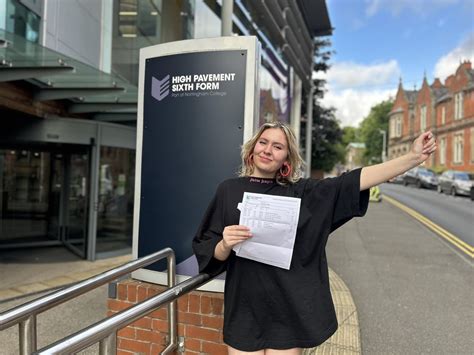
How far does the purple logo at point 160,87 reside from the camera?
3.07 m

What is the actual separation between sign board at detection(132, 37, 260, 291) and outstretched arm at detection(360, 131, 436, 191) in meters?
1.11

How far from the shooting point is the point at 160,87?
311 centimetres

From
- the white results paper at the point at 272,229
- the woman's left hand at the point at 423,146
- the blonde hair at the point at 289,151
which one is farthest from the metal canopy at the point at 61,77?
the woman's left hand at the point at 423,146

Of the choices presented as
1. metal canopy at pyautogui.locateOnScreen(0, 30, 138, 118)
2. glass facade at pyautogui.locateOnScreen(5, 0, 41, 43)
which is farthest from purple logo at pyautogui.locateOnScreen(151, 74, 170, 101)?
glass facade at pyautogui.locateOnScreen(5, 0, 41, 43)

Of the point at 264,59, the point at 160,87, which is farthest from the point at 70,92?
the point at 264,59

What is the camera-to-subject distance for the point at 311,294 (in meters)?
1.87

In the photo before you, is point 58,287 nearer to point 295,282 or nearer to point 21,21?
point 21,21

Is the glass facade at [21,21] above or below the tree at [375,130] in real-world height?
below

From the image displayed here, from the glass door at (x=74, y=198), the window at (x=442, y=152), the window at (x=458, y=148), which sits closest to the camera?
the glass door at (x=74, y=198)

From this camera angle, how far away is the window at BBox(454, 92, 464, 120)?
4422cm

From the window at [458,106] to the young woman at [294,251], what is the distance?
47.9 meters

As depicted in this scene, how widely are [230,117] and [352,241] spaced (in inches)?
281

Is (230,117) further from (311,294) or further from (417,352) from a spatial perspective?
(417,352)

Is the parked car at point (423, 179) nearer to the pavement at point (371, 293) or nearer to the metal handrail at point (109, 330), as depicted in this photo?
the pavement at point (371, 293)
